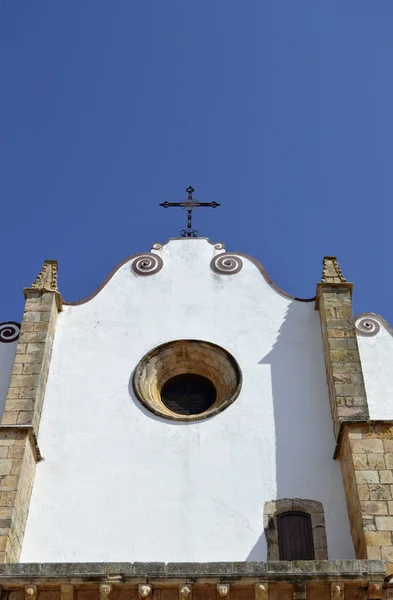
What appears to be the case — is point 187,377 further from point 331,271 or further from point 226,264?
point 331,271

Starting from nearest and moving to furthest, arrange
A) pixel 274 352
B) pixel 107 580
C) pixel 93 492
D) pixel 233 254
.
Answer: pixel 107 580
pixel 93 492
pixel 274 352
pixel 233 254

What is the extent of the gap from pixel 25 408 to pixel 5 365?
132cm

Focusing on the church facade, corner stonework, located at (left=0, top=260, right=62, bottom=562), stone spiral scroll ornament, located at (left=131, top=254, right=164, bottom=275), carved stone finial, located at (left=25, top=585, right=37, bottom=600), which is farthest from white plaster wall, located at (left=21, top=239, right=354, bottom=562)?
carved stone finial, located at (left=25, top=585, right=37, bottom=600)

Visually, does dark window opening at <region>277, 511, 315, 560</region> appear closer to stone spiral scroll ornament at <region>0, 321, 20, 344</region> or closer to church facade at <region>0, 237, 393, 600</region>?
church facade at <region>0, 237, 393, 600</region>

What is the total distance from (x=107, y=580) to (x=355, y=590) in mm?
2811

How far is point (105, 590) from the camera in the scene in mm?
9148

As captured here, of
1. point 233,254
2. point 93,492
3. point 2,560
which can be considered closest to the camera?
point 2,560

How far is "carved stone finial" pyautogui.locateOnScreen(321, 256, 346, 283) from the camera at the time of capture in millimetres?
13633

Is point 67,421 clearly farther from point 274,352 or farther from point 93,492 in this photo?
point 274,352

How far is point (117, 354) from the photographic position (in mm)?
13125

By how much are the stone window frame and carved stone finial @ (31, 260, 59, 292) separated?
5178mm

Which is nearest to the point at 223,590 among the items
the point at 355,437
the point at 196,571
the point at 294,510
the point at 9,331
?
the point at 196,571

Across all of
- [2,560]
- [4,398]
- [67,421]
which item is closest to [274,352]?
[67,421]

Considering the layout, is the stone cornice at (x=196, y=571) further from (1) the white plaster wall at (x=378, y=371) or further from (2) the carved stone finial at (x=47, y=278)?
(2) the carved stone finial at (x=47, y=278)
